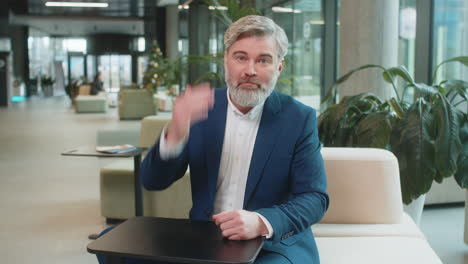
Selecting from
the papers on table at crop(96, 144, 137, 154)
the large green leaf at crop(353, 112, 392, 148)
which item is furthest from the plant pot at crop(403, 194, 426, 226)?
the papers on table at crop(96, 144, 137, 154)

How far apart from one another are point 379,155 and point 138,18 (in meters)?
25.5

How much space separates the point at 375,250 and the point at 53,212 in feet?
11.7

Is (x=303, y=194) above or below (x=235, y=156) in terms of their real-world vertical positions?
below

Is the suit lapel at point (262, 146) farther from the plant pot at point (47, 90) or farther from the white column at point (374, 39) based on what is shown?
the plant pot at point (47, 90)

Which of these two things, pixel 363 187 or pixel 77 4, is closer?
pixel 363 187

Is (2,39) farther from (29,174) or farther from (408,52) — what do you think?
(408,52)

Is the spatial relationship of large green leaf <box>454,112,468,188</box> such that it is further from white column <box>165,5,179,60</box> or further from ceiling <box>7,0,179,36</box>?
white column <box>165,5,179,60</box>

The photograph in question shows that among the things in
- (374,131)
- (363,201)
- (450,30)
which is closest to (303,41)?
(450,30)

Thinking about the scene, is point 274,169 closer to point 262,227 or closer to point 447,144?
point 262,227

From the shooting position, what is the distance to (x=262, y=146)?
2.05 metres

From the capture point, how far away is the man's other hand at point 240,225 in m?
1.70

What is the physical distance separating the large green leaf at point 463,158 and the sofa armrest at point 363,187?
77cm

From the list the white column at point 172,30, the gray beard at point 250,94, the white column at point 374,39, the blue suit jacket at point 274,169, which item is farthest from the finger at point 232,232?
the white column at point 172,30

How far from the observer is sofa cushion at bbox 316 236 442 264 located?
2213mm
